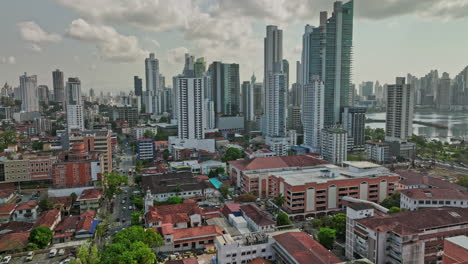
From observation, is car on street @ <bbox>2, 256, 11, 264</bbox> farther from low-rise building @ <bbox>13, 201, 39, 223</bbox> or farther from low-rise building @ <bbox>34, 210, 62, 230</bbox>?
low-rise building @ <bbox>13, 201, 39, 223</bbox>

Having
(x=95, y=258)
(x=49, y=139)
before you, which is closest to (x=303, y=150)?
(x=95, y=258)

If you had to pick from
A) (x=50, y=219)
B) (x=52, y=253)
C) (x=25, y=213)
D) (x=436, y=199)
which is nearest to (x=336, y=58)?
(x=436, y=199)

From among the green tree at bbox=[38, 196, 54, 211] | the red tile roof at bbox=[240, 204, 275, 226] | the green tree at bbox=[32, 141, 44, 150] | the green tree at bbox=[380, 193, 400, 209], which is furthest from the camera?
the green tree at bbox=[32, 141, 44, 150]

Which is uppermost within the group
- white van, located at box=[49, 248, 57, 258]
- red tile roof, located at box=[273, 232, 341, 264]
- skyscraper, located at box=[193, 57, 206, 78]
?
skyscraper, located at box=[193, 57, 206, 78]

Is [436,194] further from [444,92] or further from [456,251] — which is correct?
[444,92]

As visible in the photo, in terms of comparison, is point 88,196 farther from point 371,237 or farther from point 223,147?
point 223,147

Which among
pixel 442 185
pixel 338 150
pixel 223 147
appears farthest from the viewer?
pixel 223 147

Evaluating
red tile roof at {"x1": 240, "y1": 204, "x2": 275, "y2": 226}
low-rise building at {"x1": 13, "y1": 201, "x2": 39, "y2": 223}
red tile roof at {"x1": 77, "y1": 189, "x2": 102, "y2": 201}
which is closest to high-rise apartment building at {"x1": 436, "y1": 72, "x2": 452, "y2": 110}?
red tile roof at {"x1": 240, "y1": 204, "x2": 275, "y2": 226}
